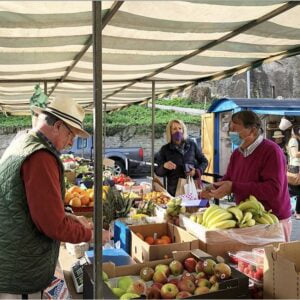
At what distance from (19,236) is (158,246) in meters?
0.73

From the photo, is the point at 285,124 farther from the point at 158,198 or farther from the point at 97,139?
the point at 97,139

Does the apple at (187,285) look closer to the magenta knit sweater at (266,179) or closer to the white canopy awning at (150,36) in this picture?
the magenta knit sweater at (266,179)

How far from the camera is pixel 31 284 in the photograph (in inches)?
79.4

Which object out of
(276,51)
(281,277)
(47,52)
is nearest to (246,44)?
(276,51)

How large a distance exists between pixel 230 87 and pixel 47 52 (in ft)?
114

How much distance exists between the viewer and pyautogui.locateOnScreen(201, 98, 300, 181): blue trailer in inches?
432

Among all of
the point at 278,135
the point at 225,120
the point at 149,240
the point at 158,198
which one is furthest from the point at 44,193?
the point at 225,120

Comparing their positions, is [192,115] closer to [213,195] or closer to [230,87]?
[230,87]

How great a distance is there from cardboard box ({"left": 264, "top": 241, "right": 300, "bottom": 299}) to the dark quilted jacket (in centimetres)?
303

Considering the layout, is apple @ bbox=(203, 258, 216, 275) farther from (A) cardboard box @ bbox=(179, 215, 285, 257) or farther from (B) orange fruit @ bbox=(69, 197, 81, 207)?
(B) orange fruit @ bbox=(69, 197, 81, 207)

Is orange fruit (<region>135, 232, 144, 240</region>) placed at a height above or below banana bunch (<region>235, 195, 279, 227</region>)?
below

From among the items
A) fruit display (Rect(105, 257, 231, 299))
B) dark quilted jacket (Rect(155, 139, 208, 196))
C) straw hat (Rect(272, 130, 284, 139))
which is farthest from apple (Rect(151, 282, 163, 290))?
straw hat (Rect(272, 130, 284, 139))

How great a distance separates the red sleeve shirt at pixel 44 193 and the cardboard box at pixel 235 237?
83 cm

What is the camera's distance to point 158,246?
7.20 ft
